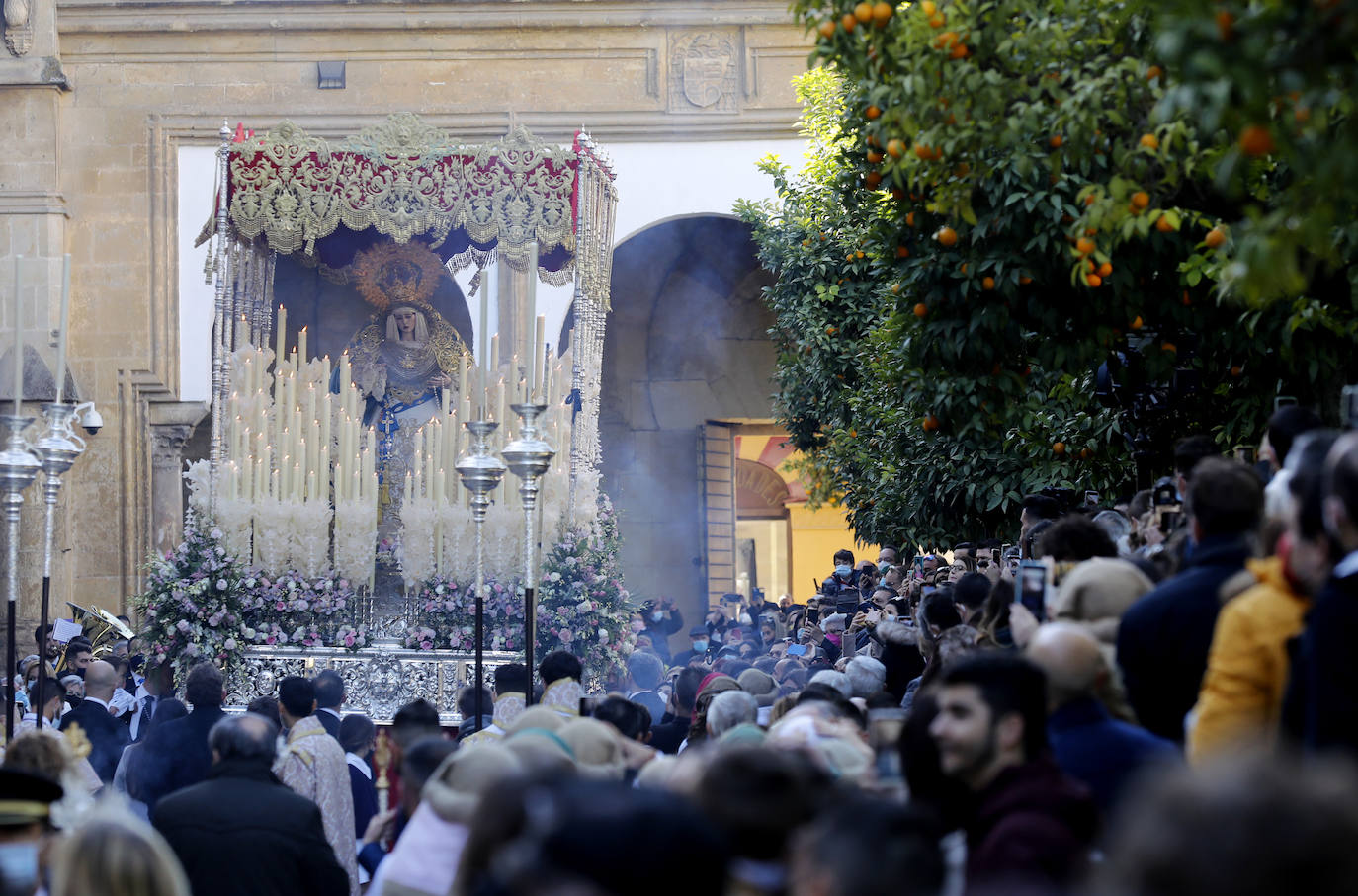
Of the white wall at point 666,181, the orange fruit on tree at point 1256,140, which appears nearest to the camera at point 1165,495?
the orange fruit on tree at point 1256,140

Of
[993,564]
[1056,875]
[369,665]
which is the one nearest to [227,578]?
[369,665]

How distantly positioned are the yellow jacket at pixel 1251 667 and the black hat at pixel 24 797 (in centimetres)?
273

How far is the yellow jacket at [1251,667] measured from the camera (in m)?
3.31

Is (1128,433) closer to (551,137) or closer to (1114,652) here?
(1114,652)

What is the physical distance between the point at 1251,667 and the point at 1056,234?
395cm

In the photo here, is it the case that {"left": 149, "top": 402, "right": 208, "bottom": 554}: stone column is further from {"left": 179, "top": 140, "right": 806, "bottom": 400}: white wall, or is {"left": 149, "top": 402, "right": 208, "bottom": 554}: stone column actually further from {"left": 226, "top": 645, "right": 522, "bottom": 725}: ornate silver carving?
{"left": 226, "top": 645, "right": 522, "bottom": 725}: ornate silver carving

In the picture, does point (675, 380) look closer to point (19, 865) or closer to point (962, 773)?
point (19, 865)

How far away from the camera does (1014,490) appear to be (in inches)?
438

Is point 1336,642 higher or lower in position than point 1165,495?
lower

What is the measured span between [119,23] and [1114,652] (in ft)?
56.5

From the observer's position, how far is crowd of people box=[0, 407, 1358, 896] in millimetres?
2029

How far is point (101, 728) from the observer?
8656 millimetres

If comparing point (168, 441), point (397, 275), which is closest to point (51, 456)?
point (397, 275)

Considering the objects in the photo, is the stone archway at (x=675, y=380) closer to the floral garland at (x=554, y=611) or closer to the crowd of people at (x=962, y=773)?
the floral garland at (x=554, y=611)
